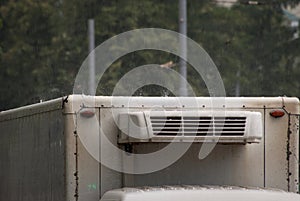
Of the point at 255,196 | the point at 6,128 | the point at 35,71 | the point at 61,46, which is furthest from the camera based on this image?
the point at 61,46

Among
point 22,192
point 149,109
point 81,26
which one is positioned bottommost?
point 22,192

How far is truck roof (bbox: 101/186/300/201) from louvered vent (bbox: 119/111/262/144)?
0.50 m

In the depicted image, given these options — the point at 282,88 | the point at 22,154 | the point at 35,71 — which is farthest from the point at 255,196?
the point at 35,71

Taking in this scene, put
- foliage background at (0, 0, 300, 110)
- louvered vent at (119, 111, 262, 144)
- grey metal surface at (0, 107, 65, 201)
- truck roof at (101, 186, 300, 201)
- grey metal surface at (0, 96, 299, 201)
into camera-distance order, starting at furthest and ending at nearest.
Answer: foliage background at (0, 0, 300, 110) < grey metal surface at (0, 107, 65, 201) < grey metal surface at (0, 96, 299, 201) < louvered vent at (119, 111, 262, 144) < truck roof at (101, 186, 300, 201)

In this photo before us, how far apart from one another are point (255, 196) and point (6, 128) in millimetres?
4642

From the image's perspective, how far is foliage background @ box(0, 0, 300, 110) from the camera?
4209 cm

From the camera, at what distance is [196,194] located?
10.8 metres

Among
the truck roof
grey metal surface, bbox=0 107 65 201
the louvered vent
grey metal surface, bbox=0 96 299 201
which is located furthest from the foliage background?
the truck roof

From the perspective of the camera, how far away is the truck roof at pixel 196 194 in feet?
34.9

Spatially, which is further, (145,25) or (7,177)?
(145,25)

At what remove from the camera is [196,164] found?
11766 millimetres

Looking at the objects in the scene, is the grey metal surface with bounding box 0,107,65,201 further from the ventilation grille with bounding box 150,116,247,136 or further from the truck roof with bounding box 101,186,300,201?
the ventilation grille with bounding box 150,116,247,136

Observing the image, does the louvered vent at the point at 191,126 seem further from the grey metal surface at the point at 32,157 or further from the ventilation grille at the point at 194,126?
the grey metal surface at the point at 32,157

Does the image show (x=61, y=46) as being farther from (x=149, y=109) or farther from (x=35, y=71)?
(x=149, y=109)
